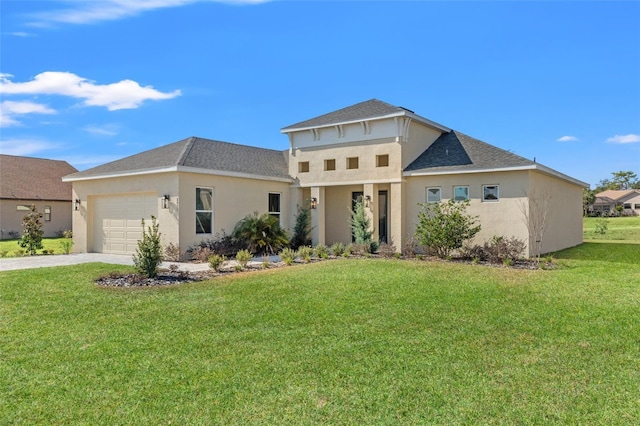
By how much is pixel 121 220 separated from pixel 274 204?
20.8 feet

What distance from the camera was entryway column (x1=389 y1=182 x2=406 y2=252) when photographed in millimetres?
16594

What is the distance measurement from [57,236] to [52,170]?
663 centimetres

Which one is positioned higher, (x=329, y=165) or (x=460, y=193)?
(x=329, y=165)

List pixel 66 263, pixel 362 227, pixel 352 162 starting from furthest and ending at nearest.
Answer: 1. pixel 352 162
2. pixel 362 227
3. pixel 66 263

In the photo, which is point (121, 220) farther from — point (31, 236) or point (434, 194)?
point (434, 194)

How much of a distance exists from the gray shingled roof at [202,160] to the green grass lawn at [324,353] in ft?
23.4

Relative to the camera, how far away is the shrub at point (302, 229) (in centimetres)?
1898

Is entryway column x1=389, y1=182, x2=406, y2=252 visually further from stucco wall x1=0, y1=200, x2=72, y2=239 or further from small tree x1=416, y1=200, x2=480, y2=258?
stucco wall x1=0, y1=200, x2=72, y2=239

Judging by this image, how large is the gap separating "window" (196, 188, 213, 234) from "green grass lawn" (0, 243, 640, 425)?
20.4ft

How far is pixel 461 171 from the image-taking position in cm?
1548

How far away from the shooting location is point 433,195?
16594 mm

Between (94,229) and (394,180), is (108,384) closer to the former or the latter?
(394,180)

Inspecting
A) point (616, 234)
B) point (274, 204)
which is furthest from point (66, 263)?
point (616, 234)

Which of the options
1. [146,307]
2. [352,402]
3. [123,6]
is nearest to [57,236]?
[123,6]
